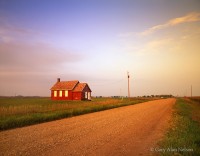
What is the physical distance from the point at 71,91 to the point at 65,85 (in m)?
3.84

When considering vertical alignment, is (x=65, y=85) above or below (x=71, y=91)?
above

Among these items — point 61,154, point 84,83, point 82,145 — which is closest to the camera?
point 61,154

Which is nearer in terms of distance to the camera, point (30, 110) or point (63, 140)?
point (63, 140)

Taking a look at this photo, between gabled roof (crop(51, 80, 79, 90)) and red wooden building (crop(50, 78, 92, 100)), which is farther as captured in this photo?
gabled roof (crop(51, 80, 79, 90))

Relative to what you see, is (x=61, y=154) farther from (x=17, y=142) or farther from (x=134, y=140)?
(x=134, y=140)

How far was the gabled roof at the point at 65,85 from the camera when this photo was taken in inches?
2559

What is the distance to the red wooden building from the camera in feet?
207

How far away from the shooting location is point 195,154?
8273 mm

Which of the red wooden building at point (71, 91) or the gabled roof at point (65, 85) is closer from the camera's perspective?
the red wooden building at point (71, 91)

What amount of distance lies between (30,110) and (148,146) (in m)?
16.9

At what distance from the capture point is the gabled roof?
65000 millimetres

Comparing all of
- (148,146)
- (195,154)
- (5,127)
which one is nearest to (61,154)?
(148,146)

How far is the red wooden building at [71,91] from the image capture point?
2486 inches

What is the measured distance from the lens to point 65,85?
220 feet
